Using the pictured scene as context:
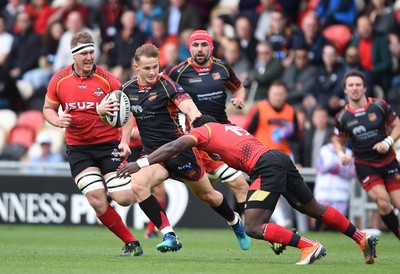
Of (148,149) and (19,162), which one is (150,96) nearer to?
(148,149)

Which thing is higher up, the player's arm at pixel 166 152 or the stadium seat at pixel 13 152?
the player's arm at pixel 166 152

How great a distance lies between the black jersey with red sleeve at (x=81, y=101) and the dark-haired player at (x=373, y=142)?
371 centimetres

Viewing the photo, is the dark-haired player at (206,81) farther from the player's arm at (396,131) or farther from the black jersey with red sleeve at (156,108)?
the player's arm at (396,131)

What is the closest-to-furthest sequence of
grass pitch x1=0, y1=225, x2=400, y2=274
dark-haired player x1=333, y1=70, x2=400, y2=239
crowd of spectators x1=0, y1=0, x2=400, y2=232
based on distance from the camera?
grass pitch x1=0, y1=225, x2=400, y2=274 → dark-haired player x1=333, y1=70, x2=400, y2=239 → crowd of spectators x1=0, y1=0, x2=400, y2=232

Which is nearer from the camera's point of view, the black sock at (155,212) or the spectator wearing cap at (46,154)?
the black sock at (155,212)

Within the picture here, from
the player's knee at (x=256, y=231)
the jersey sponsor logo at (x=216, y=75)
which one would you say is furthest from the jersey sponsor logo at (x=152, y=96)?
the player's knee at (x=256, y=231)

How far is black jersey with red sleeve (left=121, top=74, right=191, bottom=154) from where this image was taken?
41.2 ft

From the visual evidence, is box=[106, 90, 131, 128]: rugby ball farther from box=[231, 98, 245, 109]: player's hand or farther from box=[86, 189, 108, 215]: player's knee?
box=[231, 98, 245, 109]: player's hand

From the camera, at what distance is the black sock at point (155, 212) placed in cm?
1233

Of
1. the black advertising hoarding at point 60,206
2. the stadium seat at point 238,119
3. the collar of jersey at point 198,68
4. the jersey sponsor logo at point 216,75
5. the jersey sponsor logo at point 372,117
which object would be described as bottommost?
the black advertising hoarding at point 60,206

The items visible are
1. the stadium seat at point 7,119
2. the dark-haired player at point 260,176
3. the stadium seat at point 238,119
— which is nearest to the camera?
the dark-haired player at point 260,176

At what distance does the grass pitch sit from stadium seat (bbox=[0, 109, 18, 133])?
4881 mm

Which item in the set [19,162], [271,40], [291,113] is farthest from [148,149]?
[271,40]

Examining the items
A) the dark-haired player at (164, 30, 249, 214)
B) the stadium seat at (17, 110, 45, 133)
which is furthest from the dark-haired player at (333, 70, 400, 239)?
the stadium seat at (17, 110, 45, 133)
